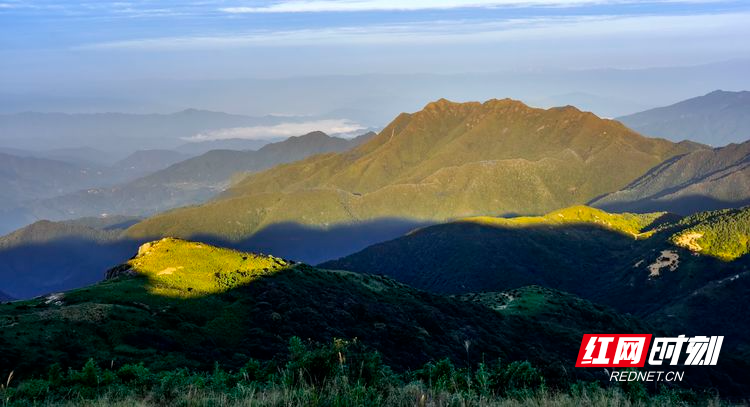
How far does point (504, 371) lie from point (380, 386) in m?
5.42

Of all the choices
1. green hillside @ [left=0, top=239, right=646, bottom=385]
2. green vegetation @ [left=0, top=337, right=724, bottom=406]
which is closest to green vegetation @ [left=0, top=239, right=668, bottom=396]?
green hillside @ [left=0, top=239, right=646, bottom=385]

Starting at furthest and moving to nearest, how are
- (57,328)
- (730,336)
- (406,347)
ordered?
(730,336) → (406,347) → (57,328)

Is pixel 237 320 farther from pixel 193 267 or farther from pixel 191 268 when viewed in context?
pixel 193 267

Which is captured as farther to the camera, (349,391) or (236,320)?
(236,320)

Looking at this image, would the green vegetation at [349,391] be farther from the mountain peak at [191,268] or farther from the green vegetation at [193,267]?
the green vegetation at [193,267]

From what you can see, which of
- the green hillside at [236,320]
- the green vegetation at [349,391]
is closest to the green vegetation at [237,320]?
the green hillside at [236,320]

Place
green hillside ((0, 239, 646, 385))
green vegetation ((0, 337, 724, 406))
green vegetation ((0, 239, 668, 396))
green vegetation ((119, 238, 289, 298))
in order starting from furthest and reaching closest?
green vegetation ((119, 238, 289, 298))
green hillside ((0, 239, 646, 385))
green vegetation ((0, 239, 668, 396))
green vegetation ((0, 337, 724, 406))

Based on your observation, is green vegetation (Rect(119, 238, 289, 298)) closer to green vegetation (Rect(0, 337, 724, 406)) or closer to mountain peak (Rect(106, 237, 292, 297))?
mountain peak (Rect(106, 237, 292, 297))

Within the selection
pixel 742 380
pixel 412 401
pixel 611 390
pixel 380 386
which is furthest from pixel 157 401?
pixel 742 380

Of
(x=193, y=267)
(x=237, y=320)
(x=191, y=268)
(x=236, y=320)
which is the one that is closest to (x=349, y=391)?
(x=236, y=320)

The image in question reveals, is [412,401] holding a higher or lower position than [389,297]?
higher

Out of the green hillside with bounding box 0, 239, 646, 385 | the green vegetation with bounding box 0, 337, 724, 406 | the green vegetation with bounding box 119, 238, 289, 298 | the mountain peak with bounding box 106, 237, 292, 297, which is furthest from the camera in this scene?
the mountain peak with bounding box 106, 237, 292, 297

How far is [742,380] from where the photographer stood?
118750 mm

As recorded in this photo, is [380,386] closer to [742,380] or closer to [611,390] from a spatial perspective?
[611,390]
